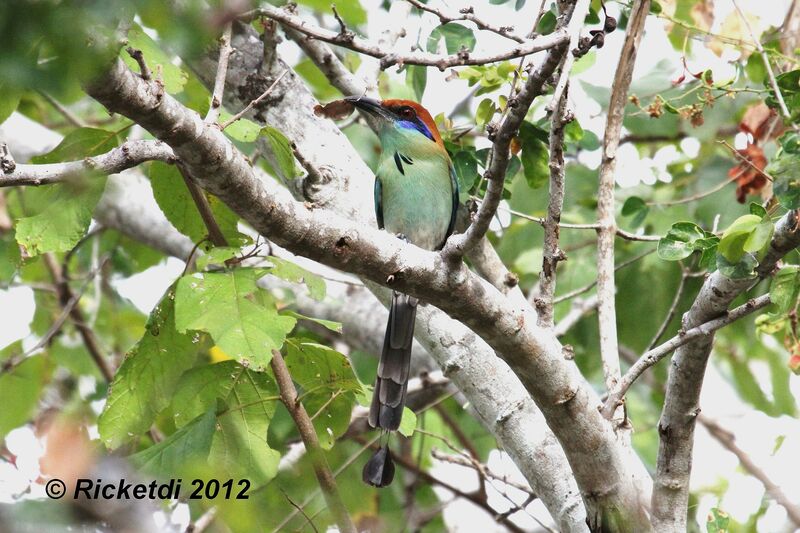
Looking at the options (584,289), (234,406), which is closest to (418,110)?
(584,289)

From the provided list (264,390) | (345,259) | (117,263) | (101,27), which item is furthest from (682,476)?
(117,263)

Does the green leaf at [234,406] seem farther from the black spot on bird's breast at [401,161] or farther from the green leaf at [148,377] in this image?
the black spot on bird's breast at [401,161]

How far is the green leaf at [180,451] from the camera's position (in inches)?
103

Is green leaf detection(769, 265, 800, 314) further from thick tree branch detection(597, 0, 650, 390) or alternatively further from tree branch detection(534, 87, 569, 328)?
thick tree branch detection(597, 0, 650, 390)

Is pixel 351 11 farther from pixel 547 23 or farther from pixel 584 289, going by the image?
pixel 584 289

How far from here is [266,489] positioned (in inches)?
108

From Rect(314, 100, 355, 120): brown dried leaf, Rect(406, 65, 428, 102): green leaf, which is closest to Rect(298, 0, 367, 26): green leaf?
Rect(406, 65, 428, 102): green leaf

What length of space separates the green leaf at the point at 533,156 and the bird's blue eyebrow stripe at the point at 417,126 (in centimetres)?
110

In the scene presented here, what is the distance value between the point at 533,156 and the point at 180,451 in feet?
4.90

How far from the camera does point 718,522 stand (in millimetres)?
2510

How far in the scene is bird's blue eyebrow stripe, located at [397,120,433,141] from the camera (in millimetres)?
4305

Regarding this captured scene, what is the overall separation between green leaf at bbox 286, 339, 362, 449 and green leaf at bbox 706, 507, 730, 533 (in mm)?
1063

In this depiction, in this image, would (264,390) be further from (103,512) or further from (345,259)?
(103,512)

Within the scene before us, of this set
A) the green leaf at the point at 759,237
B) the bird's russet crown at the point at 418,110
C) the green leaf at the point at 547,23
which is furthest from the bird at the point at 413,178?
the green leaf at the point at 759,237
